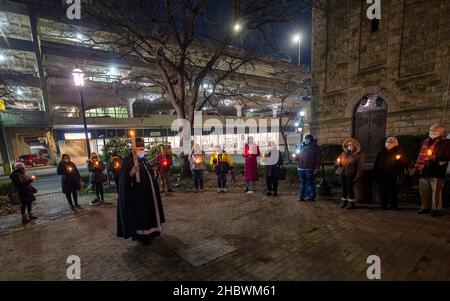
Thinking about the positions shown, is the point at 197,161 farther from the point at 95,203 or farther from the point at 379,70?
the point at 379,70

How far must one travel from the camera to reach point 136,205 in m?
4.12

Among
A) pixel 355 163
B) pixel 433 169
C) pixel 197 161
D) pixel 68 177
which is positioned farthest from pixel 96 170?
pixel 433 169

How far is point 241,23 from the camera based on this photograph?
919cm

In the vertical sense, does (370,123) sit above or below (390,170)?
above

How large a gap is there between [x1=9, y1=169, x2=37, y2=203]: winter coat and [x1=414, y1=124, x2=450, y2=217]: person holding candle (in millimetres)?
10144

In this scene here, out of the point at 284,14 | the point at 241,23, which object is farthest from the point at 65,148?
the point at 284,14

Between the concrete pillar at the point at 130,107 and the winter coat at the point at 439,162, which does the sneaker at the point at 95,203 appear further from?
the concrete pillar at the point at 130,107

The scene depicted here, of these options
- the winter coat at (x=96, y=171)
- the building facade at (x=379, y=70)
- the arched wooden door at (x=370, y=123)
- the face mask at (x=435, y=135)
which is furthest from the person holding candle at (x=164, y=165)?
the arched wooden door at (x=370, y=123)

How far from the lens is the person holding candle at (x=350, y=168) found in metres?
5.45

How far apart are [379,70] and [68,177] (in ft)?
44.8
